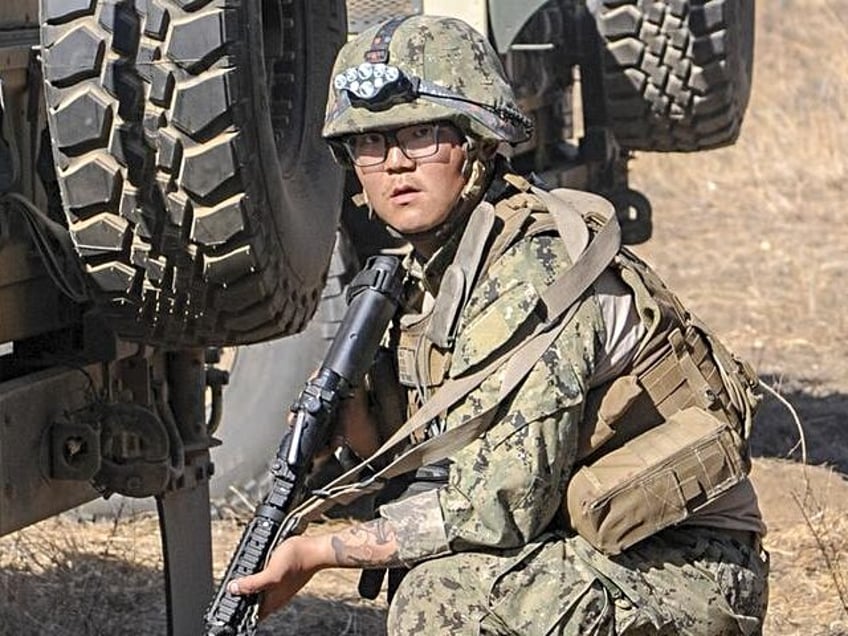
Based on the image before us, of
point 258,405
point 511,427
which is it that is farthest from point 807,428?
point 511,427

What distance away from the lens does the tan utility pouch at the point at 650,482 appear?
10.6 ft

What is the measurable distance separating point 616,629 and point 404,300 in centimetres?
67

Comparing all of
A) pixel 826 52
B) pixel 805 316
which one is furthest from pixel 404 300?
pixel 826 52

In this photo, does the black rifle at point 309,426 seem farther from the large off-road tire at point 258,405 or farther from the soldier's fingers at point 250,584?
the large off-road tire at point 258,405

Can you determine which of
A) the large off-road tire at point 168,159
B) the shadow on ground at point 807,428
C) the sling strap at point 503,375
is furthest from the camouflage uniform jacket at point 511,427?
the shadow on ground at point 807,428

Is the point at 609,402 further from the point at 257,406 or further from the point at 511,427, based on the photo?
the point at 257,406

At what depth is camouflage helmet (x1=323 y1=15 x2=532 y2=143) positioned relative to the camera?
128 inches

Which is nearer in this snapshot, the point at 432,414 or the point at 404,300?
the point at 432,414

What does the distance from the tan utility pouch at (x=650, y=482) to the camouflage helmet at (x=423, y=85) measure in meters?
0.53

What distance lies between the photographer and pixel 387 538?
3.21 meters

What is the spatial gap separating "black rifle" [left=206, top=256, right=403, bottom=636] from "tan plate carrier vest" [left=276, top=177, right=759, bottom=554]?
58 mm

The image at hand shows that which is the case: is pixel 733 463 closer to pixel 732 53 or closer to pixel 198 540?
pixel 198 540

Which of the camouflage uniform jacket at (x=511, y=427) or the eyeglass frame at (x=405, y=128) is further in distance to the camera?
the eyeglass frame at (x=405, y=128)

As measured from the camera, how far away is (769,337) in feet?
29.0
